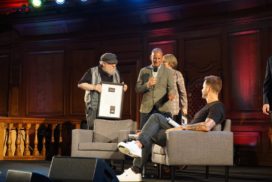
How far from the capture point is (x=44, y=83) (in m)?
9.84

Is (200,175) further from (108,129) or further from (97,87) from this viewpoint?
(97,87)

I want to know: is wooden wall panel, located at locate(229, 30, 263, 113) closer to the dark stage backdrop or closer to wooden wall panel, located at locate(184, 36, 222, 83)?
the dark stage backdrop

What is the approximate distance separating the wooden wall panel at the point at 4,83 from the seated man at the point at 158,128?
6.47m

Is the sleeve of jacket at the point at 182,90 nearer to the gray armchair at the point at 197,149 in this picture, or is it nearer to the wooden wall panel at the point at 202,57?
the gray armchair at the point at 197,149

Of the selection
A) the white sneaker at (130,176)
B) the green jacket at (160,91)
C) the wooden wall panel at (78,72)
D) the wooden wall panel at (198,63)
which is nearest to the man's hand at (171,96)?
the green jacket at (160,91)

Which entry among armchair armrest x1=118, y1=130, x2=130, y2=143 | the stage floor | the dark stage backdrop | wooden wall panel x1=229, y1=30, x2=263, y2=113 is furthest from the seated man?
wooden wall panel x1=229, y1=30, x2=263, y2=113

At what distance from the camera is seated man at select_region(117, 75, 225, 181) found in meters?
4.12

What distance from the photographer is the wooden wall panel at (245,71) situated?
24.8ft

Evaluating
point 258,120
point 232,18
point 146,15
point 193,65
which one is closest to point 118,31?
point 146,15

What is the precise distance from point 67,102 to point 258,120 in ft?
13.0

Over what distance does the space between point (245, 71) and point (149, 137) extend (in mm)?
3973

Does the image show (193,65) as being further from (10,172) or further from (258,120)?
(10,172)

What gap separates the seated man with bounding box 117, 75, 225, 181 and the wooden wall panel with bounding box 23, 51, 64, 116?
18.2 ft

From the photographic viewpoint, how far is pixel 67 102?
955 cm
